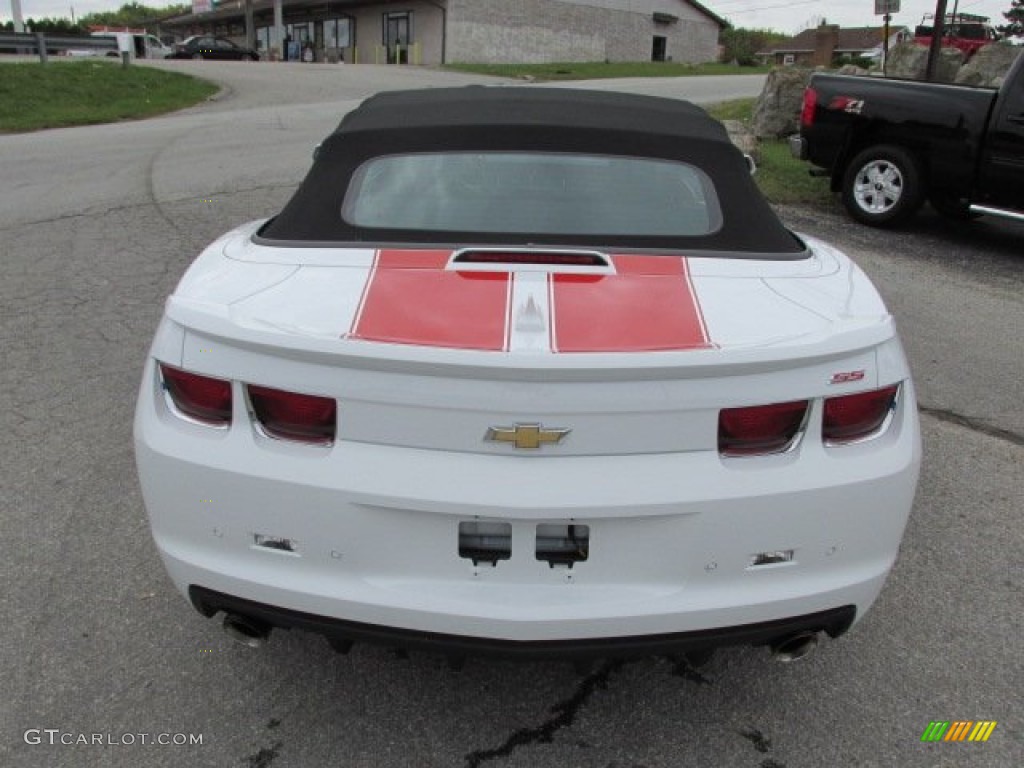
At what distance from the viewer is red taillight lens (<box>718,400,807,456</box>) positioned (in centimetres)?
200

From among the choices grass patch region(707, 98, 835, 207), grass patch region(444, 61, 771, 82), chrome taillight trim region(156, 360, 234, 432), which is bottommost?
grass patch region(707, 98, 835, 207)

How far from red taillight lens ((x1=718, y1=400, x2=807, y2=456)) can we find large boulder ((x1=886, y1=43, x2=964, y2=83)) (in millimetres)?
15027

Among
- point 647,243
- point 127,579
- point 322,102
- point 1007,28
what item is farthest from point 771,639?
point 1007,28

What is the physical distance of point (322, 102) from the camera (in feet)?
61.6

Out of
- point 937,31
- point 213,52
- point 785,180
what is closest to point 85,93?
point 785,180

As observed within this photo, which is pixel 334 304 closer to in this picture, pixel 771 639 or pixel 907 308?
pixel 771 639

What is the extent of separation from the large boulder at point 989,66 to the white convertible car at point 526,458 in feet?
46.9

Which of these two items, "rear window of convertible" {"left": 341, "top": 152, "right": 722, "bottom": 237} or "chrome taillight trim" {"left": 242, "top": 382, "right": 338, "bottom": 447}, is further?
"rear window of convertible" {"left": 341, "top": 152, "right": 722, "bottom": 237}

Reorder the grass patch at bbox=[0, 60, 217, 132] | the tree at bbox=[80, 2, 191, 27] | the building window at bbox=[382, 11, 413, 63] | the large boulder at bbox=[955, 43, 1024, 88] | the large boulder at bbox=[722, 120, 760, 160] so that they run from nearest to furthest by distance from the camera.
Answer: the large boulder at bbox=[722, 120, 760, 160] → the large boulder at bbox=[955, 43, 1024, 88] → the grass patch at bbox=[0, 60, 217, 132] → the building window at bbox=[382, 11, 413, 63] → the tree at bbox=[80, 2, 191, 27]

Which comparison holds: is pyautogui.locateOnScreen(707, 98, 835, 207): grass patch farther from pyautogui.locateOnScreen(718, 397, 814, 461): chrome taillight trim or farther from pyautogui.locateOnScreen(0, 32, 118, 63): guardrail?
pyautogui.locateOnScreen(0, 32, 118, 63): guardrail

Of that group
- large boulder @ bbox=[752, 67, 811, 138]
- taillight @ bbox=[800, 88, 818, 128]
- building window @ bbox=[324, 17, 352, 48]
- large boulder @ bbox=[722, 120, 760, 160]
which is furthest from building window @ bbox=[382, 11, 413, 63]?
taillight @ bbox=[800, 88, 818, 128]

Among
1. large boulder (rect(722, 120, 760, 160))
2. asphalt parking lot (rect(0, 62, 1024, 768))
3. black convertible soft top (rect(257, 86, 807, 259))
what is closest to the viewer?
asphalt parking lot (rect(0, 62, 1024, 768))

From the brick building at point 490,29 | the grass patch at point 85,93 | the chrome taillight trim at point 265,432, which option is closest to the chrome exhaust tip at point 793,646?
the chrome taillight trim at point 265,432

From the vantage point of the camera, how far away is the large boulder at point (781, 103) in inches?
484
